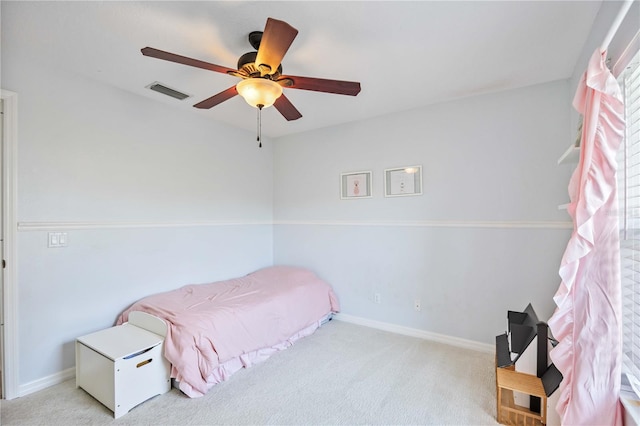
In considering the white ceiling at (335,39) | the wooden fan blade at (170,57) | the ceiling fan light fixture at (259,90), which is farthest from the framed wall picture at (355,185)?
the wooden fan blade at (170,57)

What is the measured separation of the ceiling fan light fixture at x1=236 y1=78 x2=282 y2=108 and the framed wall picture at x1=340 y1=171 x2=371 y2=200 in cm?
181

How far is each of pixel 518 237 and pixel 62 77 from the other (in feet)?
13.2

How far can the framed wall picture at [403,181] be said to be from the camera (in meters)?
3.14

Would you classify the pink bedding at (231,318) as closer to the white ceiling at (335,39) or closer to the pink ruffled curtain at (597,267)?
the white ceiling at (335,39)

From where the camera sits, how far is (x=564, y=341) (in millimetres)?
1509

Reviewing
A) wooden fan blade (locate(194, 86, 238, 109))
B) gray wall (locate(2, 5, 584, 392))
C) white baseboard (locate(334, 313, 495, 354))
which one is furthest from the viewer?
white baseboard (locate(334, 313, 495, 354))

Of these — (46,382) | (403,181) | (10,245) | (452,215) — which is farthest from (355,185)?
(46,382)

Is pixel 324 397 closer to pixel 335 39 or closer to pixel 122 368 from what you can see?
pixel 122 368

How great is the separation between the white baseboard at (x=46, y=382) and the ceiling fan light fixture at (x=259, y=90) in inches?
100

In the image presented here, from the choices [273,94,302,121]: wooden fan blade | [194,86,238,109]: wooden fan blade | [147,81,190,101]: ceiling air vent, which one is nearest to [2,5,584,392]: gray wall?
[147,81,190,101]: ceiling air vent

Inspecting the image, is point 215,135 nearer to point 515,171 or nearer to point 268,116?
point 268,116

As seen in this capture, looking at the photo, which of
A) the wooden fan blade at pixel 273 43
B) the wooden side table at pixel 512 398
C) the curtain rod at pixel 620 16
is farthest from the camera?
the wooden side table at pixel 512 398

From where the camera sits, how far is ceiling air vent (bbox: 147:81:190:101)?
259 cm

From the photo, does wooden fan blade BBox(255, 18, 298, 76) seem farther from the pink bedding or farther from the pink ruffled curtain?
the pink bedding
